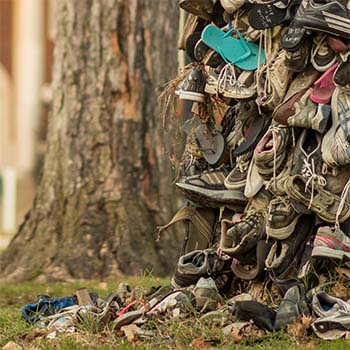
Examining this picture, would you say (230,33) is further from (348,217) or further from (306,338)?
(306,338)

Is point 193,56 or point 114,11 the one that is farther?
point 114,11

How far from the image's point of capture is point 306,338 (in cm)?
588

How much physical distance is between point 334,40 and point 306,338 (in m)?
1.46

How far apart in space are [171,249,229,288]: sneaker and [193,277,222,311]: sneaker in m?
0.12

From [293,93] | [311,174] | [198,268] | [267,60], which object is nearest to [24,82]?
[198,268]

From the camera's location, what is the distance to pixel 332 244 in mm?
6086

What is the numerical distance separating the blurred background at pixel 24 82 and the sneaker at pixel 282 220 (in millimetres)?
17290

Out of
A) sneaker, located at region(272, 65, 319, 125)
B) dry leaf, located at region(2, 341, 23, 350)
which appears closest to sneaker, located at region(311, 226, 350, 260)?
sneaker, located at region(272, 65, 319, 125)

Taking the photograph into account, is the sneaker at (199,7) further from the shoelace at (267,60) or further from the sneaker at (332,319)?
the sneaker at (332,319)

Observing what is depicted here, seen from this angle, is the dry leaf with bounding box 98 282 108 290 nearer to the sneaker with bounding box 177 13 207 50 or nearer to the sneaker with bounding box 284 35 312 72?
the sneaker with bounding box 177 13 207 50

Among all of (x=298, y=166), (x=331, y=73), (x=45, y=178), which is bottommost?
(x=45, y=178)

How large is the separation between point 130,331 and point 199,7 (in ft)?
6.14

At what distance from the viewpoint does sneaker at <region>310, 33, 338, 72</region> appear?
6.20 m

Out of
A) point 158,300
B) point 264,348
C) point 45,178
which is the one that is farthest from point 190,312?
point 45,178
